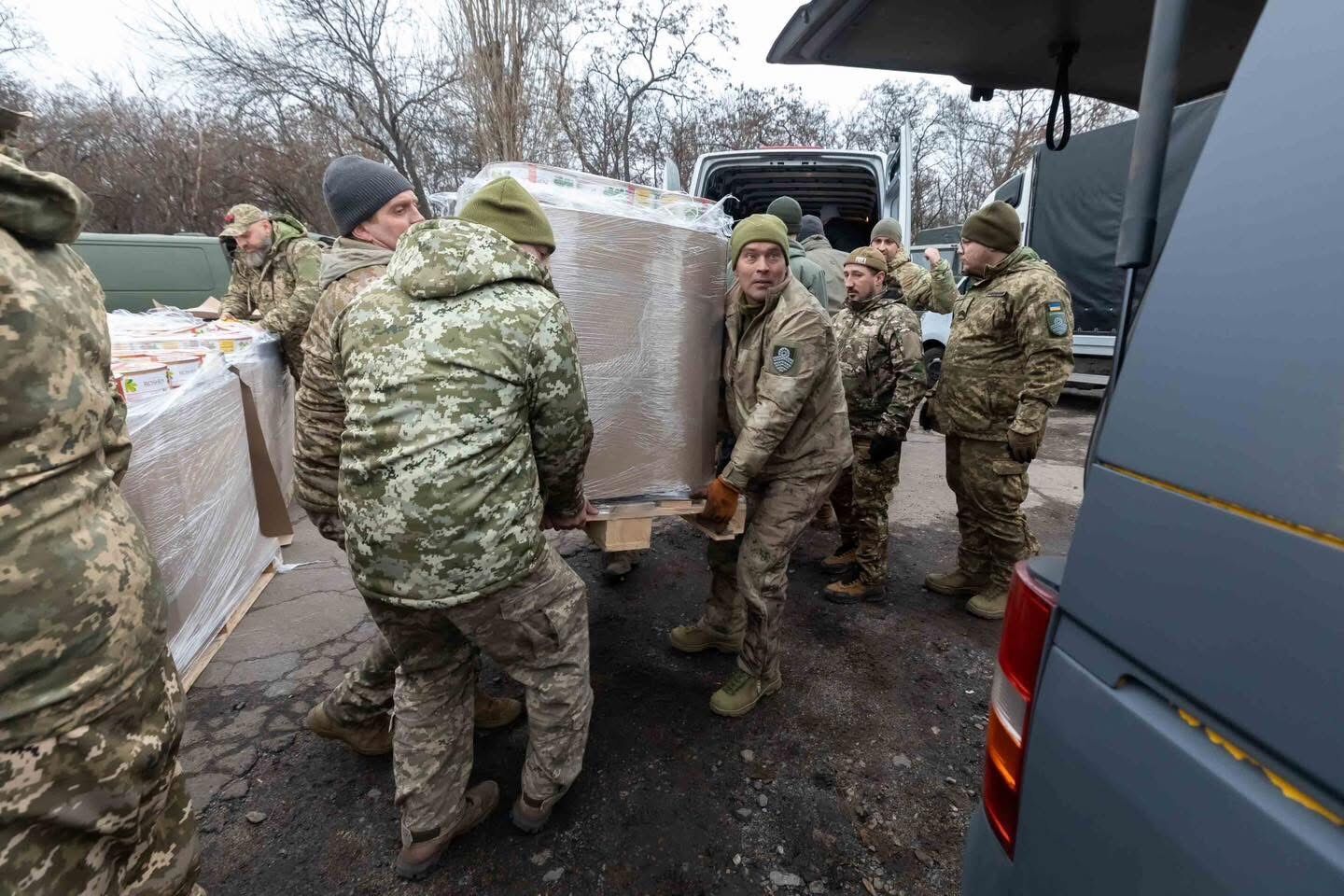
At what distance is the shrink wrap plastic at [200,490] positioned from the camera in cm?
246

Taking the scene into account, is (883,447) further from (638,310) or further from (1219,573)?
(1219,573)

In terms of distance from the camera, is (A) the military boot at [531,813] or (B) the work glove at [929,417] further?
(B) the work glove at [929,417]

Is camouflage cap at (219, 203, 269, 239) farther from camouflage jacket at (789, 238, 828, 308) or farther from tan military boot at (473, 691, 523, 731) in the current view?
tan military boot at (473, 691, 523, 731)

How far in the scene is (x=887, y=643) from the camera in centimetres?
296

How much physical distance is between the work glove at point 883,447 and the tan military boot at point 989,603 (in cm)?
82

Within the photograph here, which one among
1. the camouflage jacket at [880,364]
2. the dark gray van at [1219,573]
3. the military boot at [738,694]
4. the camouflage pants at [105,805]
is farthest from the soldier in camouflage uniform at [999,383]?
the camouflage pants at [105,805]

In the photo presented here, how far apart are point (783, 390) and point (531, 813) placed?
152 centimetres

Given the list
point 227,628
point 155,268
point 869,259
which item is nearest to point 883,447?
point 869,259

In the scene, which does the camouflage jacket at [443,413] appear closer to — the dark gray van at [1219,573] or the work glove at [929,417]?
the dark gray van at [1219,573]

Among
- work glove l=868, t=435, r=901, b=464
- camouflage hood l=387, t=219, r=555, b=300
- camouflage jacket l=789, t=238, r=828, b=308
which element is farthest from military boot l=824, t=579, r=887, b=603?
camouflage hood l=387, t=219, r=555, b=300

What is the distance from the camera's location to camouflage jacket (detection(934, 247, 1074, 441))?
9.29 ft

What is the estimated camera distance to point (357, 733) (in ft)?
7.15

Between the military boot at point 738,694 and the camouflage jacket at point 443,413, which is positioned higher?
the camouflage jacket at point 443,413

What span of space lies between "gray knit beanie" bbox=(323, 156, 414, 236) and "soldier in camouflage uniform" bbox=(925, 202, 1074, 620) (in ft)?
8.42
